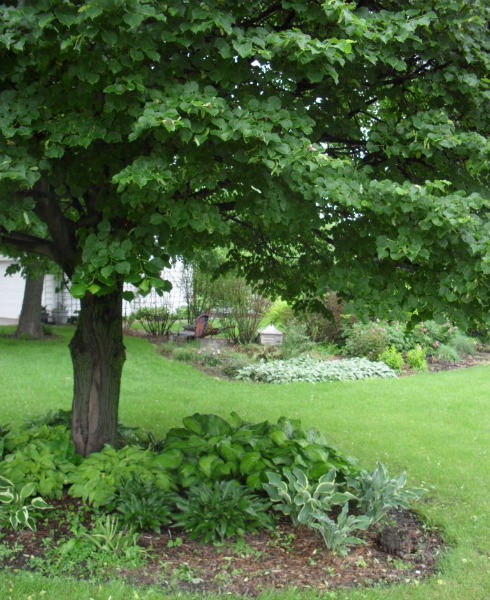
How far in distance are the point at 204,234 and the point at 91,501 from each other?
2.04 m

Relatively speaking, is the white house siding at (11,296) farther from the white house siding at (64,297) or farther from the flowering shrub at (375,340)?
the flowering shrub at (375,340)

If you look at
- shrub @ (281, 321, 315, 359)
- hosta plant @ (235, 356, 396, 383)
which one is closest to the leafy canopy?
hosta plant @ (235, 356, 396, 383)

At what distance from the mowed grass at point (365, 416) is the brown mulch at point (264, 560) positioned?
0.14 meters

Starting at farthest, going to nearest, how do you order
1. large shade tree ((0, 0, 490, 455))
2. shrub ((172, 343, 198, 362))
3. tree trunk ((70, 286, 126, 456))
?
shrub ((172, 343, 198, 362)) < tree trunk ((70, 286, 126, 456)) < large shade tree ((0, 0, 490, 455))

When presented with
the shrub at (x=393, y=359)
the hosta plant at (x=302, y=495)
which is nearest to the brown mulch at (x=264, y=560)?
the hosta plant at (x=302, y=495)

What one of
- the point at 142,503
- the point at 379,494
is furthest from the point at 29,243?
the point at 379,494

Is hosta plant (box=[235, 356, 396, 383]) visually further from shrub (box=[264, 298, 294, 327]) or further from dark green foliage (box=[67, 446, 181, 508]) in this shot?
dark green foliage (box=[67, 446, 181, 508])

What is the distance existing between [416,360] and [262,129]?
9810 millimetres

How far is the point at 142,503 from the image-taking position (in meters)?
4.13

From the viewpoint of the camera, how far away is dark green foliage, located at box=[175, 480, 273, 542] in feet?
13.3

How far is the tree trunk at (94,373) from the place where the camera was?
4.93 metres

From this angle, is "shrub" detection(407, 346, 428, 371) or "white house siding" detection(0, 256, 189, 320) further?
"white house siding" detection(0, 256, 189, 320)

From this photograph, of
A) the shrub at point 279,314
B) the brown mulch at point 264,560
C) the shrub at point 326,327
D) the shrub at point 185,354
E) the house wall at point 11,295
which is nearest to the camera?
the brown mulch at point 264,560

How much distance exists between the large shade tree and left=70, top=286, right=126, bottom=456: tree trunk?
104 centimetres
